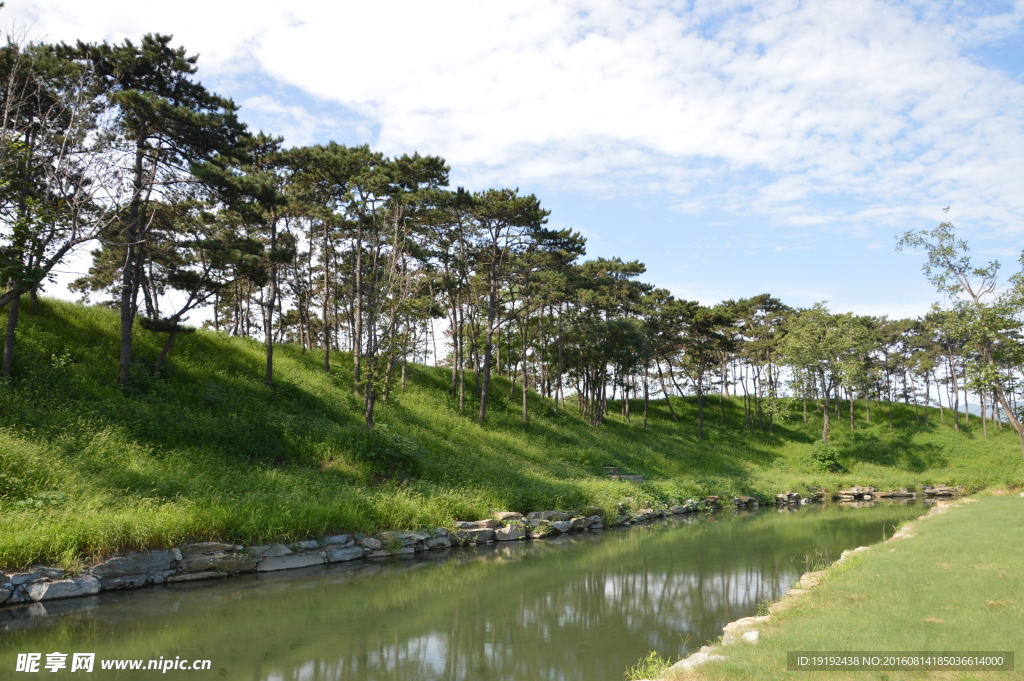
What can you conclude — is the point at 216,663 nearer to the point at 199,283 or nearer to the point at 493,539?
the point at 493,539

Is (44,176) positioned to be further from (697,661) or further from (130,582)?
(697,661)

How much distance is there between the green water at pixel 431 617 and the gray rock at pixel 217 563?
38cm

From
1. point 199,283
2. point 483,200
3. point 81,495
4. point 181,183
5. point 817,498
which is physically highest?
point 483,200

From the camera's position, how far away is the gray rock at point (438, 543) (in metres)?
17.2

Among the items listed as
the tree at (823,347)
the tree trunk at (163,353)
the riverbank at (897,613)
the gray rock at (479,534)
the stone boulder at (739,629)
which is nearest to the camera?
the riverbank at (897,613)

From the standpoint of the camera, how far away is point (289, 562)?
46.4 ft

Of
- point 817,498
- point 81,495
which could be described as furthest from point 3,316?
point 817,498

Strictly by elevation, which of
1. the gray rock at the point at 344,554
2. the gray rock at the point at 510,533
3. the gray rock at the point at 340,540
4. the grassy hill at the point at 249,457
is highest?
the grassy hill at the point at 249,457

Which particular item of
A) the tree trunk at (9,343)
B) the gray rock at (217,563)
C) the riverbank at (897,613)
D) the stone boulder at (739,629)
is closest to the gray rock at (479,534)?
the gray rock at (217,563)

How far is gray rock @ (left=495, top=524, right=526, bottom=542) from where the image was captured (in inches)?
753

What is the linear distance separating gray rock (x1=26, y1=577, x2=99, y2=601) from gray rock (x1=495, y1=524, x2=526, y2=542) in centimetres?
1097

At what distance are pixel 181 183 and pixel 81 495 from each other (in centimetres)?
1097

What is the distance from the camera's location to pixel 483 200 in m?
30.5

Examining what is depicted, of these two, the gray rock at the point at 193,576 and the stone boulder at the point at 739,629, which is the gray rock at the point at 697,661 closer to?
the stone boulder at the point at 739,629
